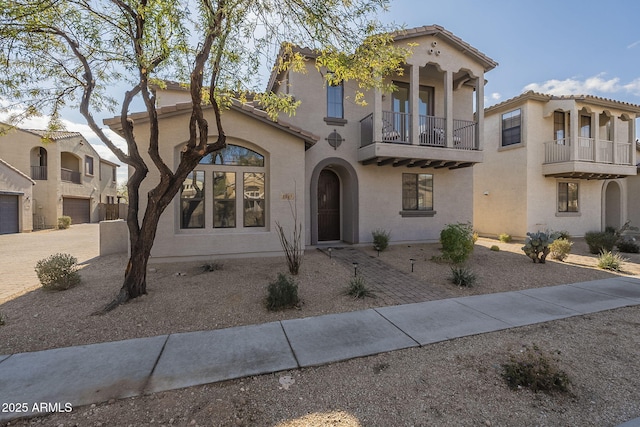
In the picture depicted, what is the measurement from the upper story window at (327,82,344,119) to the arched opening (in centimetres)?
178

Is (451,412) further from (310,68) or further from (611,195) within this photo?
(611,195)

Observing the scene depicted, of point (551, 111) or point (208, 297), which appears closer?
point (208, 297)

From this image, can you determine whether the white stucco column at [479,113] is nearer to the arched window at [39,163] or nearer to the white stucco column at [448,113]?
the white stucco column at [448,113]

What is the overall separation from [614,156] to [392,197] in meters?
13.0

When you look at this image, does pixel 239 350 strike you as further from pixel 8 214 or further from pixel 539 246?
pixel 8 214

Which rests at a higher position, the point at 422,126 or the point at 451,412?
the point at 422,126

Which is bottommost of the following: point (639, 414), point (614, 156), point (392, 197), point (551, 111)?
point (639, 414)

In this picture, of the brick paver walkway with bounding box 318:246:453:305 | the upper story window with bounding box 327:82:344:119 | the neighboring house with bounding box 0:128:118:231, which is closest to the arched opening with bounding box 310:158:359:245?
the upper story window with bounding box 327:82:344:119

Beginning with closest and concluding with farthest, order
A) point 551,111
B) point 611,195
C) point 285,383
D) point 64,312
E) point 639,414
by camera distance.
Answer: point 639,414 → point 285,383 → point 64,312 → point 551,111 → point 611,195

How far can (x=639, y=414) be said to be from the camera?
8.45 feet

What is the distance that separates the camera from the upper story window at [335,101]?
10430 mm

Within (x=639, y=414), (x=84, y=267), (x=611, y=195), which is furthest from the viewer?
(x=611, y=195)

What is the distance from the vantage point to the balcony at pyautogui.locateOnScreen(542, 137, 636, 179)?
43.3ft

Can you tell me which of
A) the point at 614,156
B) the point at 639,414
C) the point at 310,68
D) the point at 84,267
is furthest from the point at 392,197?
the point at 614,156
